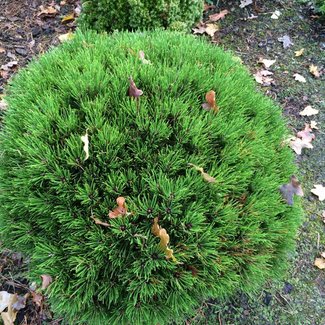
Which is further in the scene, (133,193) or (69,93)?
(69,93)

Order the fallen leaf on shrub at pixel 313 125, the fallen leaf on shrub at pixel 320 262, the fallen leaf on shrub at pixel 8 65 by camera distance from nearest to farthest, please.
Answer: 1. the fallen leaf on shrub at pixel 320 262
2. the fallen leaf on shrub at pixel 313 125
3. the fallen leaf on shrub at pixel 8 65

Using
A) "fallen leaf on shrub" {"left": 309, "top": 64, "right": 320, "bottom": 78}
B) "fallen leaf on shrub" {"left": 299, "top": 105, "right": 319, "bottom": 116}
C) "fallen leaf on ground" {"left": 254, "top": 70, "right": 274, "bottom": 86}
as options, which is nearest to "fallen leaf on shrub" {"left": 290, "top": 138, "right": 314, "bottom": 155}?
"fallen leaf on shrub" {"left": 299, "top": 105, "right": 319, "bottom": 116}

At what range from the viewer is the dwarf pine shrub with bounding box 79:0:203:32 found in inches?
115

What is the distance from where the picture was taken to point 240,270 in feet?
5.65

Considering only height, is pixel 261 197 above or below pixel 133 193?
below

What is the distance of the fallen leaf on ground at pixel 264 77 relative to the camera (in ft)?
11.9

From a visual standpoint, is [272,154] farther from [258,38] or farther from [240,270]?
[258,38]

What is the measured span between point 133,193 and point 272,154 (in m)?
0.73

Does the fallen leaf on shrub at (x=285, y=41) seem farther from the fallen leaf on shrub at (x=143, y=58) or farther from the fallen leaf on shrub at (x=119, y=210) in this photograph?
the fallen leaf on shrub at (x=119, y=210)

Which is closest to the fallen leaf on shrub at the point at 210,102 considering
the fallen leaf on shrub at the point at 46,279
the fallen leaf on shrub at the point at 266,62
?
the fallen leaf on shrub at the point at 46,279

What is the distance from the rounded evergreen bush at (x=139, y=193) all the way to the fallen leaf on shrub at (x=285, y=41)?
244 centimetres

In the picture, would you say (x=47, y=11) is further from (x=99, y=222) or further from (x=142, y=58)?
(x=99, y=222)

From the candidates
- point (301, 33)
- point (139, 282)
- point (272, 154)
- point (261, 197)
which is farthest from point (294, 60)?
point (139, 282)

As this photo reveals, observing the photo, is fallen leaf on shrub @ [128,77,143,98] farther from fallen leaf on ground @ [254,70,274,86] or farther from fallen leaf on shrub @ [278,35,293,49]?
fallen leaf on shrub @ [278,35,293,49]
